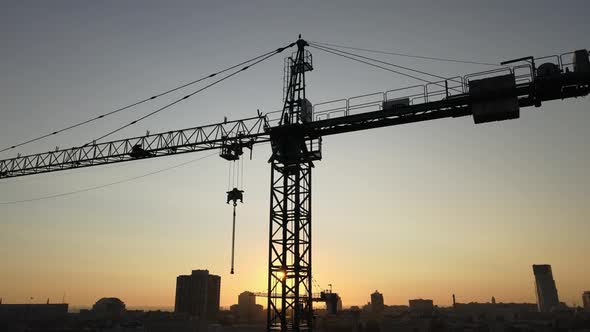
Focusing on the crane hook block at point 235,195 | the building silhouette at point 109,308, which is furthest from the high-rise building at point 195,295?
the crane hook block at point 235,195

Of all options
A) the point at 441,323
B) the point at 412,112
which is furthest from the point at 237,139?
the point at 441,323

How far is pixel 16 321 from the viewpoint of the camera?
13262 centimetres

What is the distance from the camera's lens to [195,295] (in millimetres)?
175000

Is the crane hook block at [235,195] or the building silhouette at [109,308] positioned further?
the building silhouette at [109,308]

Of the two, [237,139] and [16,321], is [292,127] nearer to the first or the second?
[237,139]

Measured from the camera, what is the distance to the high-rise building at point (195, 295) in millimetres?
172750

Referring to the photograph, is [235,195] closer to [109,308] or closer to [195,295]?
[195,295]

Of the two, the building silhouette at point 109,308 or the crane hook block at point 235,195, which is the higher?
the crane hook block at point 235,195

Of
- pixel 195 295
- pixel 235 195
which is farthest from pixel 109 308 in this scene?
pixel 235 195

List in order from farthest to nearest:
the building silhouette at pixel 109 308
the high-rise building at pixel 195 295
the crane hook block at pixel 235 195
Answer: the building silhouette at pixel 109 308
the high-rise building at pixel 195 295
the crane hook block at pixel 235 195

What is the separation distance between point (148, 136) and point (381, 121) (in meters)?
21.3

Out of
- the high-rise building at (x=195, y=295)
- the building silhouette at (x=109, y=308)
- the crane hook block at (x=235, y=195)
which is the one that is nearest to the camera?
the crane hook block at (x=235, y=195)

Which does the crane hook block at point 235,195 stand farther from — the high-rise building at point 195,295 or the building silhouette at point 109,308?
the building silhouette at point 109,308

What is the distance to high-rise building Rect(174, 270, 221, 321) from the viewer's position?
172750 mm
